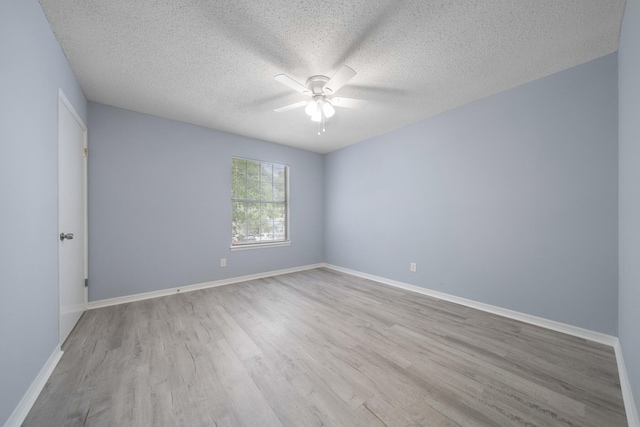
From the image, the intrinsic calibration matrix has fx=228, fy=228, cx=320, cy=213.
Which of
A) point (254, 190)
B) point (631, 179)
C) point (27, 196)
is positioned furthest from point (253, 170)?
point (631, 179)

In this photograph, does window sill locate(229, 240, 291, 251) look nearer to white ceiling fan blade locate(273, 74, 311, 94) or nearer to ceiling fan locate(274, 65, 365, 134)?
ceiling fan locate(274, 65, 365, 134)

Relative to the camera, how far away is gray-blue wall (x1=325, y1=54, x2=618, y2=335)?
201cm

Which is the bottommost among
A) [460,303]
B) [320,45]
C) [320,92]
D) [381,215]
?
[460,303]

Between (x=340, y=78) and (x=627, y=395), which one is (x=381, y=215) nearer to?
(x=340, y=78)

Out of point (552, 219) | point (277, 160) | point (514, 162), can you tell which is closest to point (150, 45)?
point (277, 160)

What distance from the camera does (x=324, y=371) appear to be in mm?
1616

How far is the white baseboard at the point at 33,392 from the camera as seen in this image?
1.17 meters

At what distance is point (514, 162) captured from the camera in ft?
8.10

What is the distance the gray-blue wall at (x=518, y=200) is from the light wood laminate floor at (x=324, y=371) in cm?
41

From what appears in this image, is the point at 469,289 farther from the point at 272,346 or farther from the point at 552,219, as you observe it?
the point at 272,346

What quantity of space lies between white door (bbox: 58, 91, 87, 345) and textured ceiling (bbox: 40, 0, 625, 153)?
0.57m

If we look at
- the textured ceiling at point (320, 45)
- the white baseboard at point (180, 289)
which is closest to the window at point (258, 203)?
the white baseboard at point (180, 289)

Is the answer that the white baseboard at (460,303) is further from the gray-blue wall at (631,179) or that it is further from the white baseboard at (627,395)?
the gray-blue wall at (631,179)

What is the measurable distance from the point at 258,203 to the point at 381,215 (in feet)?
7.30
